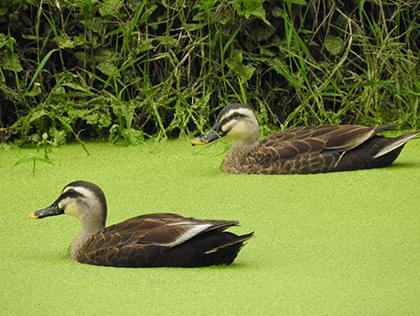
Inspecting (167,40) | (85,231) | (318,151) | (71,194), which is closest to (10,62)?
(167,40)

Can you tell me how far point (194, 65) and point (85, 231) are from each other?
125 inches

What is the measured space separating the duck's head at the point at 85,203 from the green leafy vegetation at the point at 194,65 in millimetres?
2499

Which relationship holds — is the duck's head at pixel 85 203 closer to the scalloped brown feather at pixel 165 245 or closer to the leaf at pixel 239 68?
the scalloped brown feather at pixel 165 245

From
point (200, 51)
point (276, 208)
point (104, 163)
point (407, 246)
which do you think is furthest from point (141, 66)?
point (407, 246)

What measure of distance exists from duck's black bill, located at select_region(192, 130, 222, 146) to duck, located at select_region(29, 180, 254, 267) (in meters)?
2.20

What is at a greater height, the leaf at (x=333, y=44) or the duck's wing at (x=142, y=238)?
the leaf at (x=333, y=44)

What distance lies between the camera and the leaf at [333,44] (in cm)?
1061

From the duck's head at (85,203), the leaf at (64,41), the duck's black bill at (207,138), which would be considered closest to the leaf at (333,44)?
the duck's black bill at (207,138)

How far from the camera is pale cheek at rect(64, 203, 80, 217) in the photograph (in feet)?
25.6

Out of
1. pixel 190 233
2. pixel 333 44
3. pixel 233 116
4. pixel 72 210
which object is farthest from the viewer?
pixel 333 44

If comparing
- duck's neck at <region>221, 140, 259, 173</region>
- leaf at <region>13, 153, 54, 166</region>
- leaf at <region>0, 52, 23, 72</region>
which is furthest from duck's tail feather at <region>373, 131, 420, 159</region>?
leaf at <region>0, 52, 23, 72</region>

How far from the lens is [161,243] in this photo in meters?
7.29

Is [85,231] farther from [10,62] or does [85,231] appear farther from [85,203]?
[10,62]

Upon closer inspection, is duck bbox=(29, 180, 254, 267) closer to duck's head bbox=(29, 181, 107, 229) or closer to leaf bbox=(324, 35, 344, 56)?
duck's head bbox=(29, 181, 107, 229)
